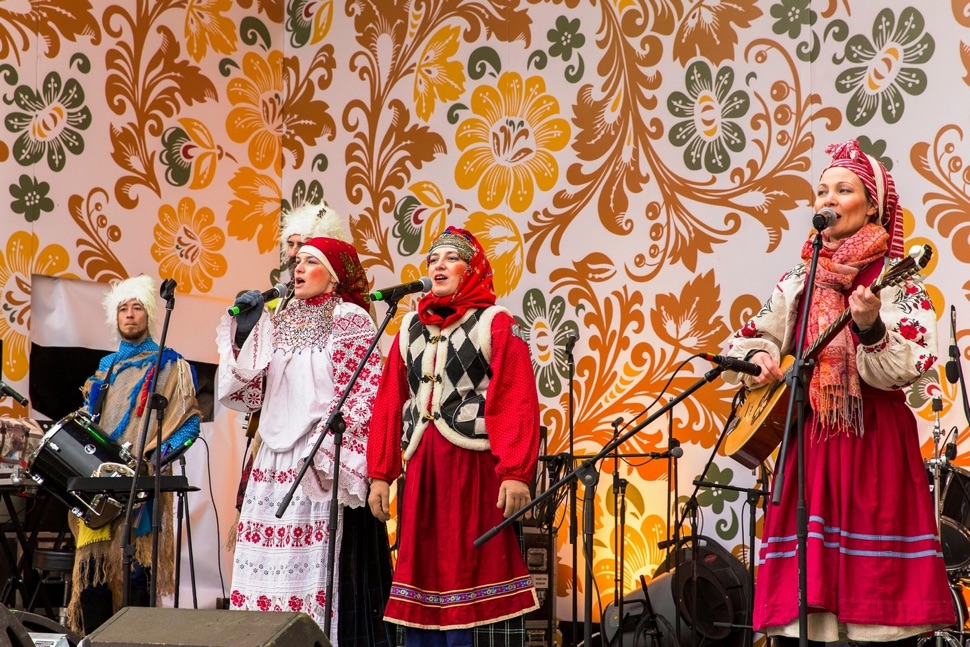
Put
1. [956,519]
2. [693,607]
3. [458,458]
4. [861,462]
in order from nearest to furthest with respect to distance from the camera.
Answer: [861,462] < [458,458] < [956,519] < [693,607]

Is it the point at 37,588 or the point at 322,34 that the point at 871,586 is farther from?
the point at 322,34

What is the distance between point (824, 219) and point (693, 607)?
229cm

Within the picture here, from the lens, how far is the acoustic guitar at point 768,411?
2926 millimetres

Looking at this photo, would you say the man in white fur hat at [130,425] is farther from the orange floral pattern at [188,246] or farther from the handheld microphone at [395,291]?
the handheld microphone at [395,291]

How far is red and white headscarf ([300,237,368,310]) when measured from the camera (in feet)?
14.1

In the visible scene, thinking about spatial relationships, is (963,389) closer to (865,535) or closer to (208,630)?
(865,535)

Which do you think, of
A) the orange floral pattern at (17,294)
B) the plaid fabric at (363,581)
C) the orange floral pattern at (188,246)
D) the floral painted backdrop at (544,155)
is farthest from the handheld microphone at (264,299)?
the orange floral pattern at (188,246)

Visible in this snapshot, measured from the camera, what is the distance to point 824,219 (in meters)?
3.03

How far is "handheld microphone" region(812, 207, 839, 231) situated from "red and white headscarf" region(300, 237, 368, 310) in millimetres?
1867

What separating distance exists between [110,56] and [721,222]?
12.1ft

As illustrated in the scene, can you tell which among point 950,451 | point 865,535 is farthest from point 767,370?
point 950,451

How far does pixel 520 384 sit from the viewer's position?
373cm

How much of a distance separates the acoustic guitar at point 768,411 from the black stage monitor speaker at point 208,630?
138 cm

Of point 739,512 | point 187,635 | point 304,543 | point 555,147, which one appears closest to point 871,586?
point 187,635
